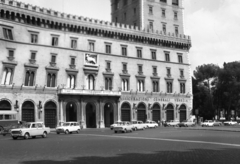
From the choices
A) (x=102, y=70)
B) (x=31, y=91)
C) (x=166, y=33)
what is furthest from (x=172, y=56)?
(x=31, y=91)

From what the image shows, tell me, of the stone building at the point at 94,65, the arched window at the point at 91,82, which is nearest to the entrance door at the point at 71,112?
the stone building at the point at 94,65

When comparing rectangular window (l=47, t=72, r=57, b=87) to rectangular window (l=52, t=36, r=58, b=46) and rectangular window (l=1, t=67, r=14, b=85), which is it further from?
rectangular window (l=1, t=67, r=14, b=85)

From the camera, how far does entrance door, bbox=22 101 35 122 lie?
158ft

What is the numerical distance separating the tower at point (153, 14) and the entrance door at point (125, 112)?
17.2 m

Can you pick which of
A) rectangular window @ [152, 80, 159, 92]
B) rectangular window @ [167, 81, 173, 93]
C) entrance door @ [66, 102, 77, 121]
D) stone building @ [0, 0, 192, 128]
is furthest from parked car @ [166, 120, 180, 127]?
entrance door @ [66, 102, 77, 121]

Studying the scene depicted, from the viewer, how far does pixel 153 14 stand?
66812 millimetres

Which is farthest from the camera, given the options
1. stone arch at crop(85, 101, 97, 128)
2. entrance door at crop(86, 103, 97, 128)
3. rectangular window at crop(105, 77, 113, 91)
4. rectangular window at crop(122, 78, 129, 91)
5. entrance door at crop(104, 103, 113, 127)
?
Result: rectangular window at crop(122, 78, 129, 91)

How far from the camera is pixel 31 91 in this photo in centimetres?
4897

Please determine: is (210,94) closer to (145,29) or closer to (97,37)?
(145,29)

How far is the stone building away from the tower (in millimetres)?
216

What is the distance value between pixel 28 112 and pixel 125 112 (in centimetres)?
1929

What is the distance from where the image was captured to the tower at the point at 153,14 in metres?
65.5

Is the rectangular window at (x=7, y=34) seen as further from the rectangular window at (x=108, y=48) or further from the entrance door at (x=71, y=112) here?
the rectangular window at (x=108, y=48)

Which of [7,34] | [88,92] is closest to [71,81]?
[88,92]
